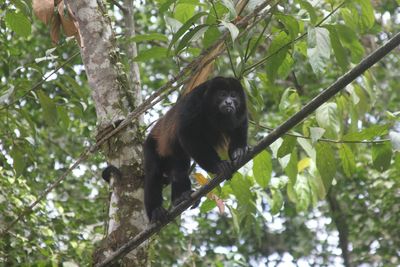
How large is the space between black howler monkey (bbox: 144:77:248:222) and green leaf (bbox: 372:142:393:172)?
0.99 m

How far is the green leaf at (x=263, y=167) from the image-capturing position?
3.43m

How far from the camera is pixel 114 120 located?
3430 mm

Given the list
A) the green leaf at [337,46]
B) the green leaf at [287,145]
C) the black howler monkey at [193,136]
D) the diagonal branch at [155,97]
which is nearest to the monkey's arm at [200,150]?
the black howler monkey at [193,136]

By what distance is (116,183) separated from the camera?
11.0 ft

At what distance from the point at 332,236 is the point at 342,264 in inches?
22.8

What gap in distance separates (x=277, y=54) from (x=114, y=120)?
1.04 m

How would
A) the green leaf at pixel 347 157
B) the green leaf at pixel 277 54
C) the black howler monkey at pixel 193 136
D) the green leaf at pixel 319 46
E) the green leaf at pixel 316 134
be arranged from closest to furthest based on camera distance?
1. the green leaf at pixel 319 46
2. the green leaf at pixel 316 134
3. the green leaf at pixel 277 54
4. the green leaf at pixel 347 157
5. the black howler monkey at pixel 193 136

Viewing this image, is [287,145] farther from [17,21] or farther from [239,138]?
[17,21]

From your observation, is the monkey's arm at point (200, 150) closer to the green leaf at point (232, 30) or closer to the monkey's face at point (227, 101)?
the monkey's face at point (227, 101)

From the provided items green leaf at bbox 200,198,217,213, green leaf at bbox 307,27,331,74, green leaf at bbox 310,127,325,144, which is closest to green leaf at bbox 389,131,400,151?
green leaf at bbox 310,127,325,144

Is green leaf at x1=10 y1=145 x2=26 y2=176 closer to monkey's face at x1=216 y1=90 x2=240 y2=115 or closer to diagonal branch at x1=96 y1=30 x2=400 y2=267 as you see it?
diagonal branch at x1=96 y1=30 x2=400 y2=267

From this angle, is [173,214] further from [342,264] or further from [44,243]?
[342,264]

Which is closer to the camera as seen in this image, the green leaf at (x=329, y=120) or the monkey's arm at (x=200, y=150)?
the green leaf at (x=329, y=120)

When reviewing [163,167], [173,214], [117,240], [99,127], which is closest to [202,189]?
[173,214]
